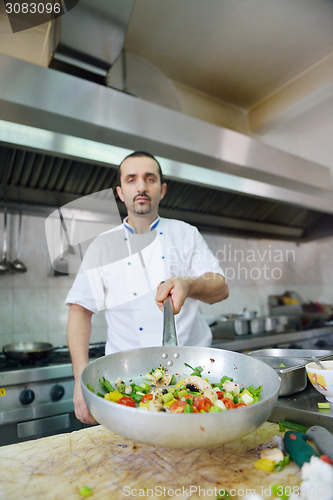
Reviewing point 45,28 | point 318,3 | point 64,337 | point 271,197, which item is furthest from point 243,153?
point 64,337

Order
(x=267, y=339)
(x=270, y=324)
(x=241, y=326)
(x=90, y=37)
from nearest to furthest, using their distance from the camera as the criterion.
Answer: (x=90, y=37) < (x=267, y=339) < (x=241, y=326) < (x=270, y=324)

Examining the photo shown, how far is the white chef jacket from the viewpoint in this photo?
1332 mm

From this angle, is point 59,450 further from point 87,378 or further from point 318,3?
point 318,3

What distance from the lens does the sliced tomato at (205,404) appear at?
1.93ft

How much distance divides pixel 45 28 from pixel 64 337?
199 centimetres

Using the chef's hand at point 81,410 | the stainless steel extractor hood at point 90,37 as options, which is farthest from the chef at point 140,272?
the stainless steel extractor hood at point 90,37

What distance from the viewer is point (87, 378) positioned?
0.66m

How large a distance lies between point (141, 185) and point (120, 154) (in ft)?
1.28

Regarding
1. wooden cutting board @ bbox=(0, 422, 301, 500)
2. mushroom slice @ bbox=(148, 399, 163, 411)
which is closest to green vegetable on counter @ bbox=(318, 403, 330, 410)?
wooden cutting board @ bbox=(0, 422, 301, 500)

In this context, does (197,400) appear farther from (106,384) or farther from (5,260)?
(5,260)

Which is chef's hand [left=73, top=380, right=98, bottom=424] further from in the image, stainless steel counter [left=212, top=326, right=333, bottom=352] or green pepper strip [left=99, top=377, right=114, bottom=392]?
stainless steel counter [left=212, top=326, right=333, bottom=352]

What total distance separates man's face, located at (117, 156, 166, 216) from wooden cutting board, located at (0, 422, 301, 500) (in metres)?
0.93

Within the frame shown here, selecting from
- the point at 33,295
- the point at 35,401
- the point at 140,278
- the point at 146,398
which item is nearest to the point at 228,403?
the point at 146,398

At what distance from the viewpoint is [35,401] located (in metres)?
1.49
